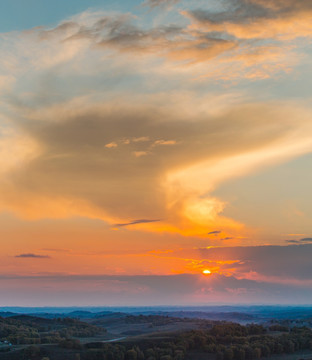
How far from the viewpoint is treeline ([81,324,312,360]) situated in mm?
64938

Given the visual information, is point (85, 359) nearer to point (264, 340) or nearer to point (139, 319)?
point (264, 340)

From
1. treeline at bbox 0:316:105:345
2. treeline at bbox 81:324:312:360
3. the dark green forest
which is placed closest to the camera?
the dark green forest

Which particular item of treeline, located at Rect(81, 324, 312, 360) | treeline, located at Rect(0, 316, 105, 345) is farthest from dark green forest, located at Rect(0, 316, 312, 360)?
treeline, located at Rect(0, 316, 105, 345)

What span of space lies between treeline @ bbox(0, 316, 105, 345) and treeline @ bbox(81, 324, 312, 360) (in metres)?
20.0

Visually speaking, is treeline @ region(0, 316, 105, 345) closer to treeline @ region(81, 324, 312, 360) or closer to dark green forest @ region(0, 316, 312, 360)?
dark green forest @ region(0, 316, 312, 360)

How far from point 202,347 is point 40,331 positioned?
69772 mm

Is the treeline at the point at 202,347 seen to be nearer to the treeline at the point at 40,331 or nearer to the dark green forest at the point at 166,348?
the dark green forest at the point at 166,348

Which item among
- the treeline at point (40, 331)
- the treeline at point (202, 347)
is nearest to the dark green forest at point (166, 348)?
the treeline at point (202, 347)

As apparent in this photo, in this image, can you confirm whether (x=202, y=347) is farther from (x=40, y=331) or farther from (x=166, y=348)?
(x=40, y=331)

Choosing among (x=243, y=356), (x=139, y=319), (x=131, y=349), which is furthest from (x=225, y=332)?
(x=139, y=319)

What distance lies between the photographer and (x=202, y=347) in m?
74.1

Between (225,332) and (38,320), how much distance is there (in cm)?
8758

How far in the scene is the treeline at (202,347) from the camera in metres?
64.9

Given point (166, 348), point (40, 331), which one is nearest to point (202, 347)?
point (166, 348)
